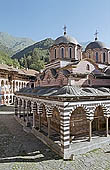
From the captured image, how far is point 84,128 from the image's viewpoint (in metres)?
11.7

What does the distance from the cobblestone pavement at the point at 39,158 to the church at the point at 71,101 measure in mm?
480

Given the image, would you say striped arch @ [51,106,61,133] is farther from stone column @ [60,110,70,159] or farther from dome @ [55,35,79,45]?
dome @ [55,35,79,45]

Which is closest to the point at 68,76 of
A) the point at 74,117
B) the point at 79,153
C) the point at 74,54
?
the point at 74,117

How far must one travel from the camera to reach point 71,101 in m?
8.73

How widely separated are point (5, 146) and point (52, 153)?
3.23 m

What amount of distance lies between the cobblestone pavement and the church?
1.57ft

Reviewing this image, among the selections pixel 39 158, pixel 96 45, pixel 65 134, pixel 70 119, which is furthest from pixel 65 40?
pixel 39 158

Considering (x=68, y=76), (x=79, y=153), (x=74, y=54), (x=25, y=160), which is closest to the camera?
(x=25, y=160)

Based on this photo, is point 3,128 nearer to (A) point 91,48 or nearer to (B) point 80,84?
(B) point 80,84

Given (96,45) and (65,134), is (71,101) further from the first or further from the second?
(96,45)

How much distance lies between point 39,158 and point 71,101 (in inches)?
140

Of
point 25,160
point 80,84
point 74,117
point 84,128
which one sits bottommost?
point 25,160

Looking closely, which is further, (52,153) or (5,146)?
(5,146)

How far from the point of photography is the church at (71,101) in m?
8.80
